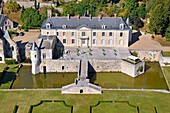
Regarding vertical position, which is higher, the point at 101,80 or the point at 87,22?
the point at 87,22

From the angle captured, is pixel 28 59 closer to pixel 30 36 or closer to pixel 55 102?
pixel 30 36

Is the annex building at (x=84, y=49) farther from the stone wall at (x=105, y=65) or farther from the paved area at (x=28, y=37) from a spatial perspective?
the paved area at (x=28, y=37)

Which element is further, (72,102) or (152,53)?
(152,53)

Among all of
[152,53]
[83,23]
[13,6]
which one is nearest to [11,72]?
[83,23]

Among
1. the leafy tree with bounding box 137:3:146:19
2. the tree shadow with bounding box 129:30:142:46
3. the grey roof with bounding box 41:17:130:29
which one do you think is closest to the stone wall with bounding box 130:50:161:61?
the grey roof with bounding box 41:17:130:29

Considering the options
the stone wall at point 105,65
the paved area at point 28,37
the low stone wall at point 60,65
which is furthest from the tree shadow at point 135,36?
the paved area at point 28,37

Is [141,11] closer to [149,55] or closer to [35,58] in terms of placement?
[149,55]

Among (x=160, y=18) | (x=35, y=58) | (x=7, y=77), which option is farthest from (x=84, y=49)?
(x=160, y=18)

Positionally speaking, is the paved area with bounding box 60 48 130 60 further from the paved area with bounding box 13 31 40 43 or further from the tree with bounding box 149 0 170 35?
the tree with bounding box 149 0 170 35
